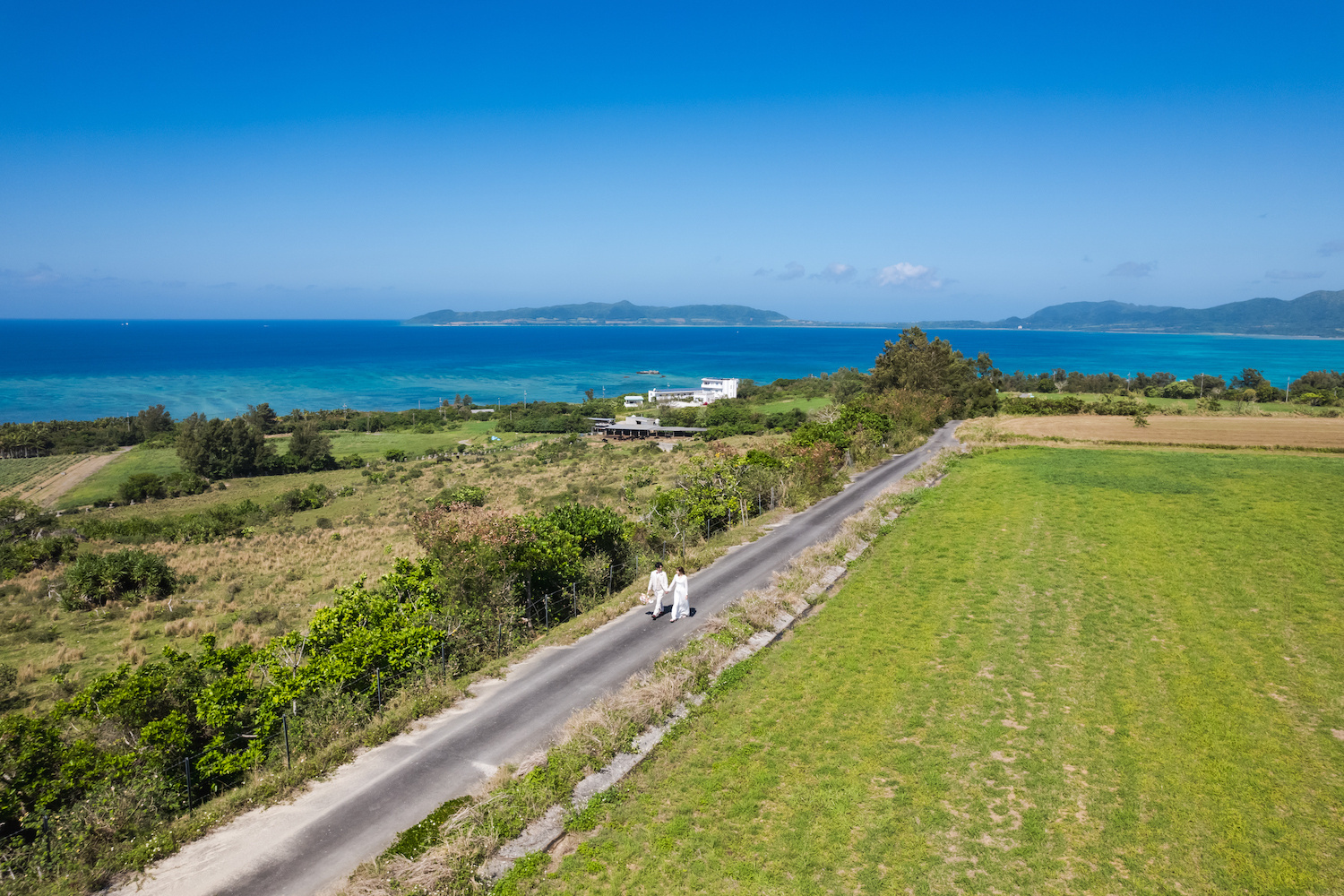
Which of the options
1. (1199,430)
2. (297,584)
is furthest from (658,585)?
(1199,430)

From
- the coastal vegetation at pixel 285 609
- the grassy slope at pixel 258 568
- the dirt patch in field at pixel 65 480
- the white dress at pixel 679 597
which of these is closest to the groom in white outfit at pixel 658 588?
the white dress at pixel 679 597

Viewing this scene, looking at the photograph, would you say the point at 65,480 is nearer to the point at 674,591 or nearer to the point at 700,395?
the point at 674,591

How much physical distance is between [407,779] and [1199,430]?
56.7 metres

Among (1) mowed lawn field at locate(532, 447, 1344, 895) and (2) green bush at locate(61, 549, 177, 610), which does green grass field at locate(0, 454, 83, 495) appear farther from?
(1) mowed lawn field at locate(532, 447, 1344, 895)

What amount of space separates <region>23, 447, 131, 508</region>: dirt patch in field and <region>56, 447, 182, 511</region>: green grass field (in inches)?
25.6

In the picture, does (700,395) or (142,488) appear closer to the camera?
(142,488)

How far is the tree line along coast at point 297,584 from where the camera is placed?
8.76 m

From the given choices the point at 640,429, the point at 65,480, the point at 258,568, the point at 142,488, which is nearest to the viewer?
the point at 258,568

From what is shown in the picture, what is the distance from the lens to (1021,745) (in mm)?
10148

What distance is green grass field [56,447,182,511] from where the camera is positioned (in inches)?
2111

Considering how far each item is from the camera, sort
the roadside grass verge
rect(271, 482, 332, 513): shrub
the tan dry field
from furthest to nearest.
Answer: rect(271, 482, 332, 513): shrub
the tan dry field
the roadside grass verge

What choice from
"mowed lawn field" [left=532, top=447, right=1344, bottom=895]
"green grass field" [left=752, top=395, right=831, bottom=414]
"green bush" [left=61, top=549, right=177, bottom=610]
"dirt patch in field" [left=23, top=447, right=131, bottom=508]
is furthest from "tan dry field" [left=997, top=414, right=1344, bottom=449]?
"dirt patch in field" [left=23, top=447, right=131, bottom=508]

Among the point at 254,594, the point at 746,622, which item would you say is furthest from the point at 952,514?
the point at 254,594

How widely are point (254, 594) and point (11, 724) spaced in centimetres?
2019
